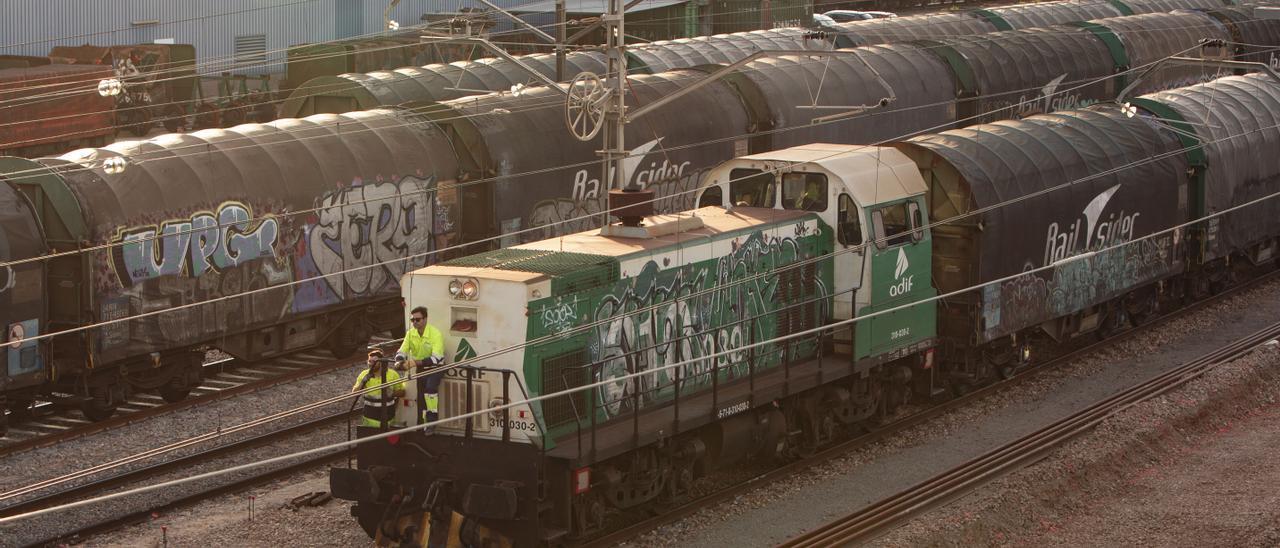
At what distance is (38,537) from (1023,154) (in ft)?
49.9

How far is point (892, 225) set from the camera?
64.0 ft

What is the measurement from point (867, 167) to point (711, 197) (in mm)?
2123

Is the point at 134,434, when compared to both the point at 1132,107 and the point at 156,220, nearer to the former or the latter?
the point at 156,220

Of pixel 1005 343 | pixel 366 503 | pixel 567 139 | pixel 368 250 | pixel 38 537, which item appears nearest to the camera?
pixel 366 503

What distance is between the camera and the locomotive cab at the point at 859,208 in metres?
18.9

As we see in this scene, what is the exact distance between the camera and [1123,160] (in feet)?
82.2

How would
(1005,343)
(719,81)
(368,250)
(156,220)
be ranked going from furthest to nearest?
(719,81) < (368,250) < (1005,343) < (156,220)

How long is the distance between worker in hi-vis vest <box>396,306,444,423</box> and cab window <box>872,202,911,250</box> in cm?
674

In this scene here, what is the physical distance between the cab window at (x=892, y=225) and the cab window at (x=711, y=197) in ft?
6.88

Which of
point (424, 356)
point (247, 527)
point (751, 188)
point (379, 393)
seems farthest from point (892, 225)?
point (247, 527)

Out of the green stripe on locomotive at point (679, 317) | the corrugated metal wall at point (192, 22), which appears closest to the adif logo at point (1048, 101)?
the green stripe on locomotive at point (679, 317)

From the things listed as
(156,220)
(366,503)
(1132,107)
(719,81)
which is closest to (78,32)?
(719,81)

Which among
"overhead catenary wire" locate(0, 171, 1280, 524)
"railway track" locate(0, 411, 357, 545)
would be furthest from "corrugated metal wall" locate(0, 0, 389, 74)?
"overhead catenary wire" locate(0, 171, 1280, 524)

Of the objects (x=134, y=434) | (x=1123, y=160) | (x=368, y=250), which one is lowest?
(x=134, y=434)
